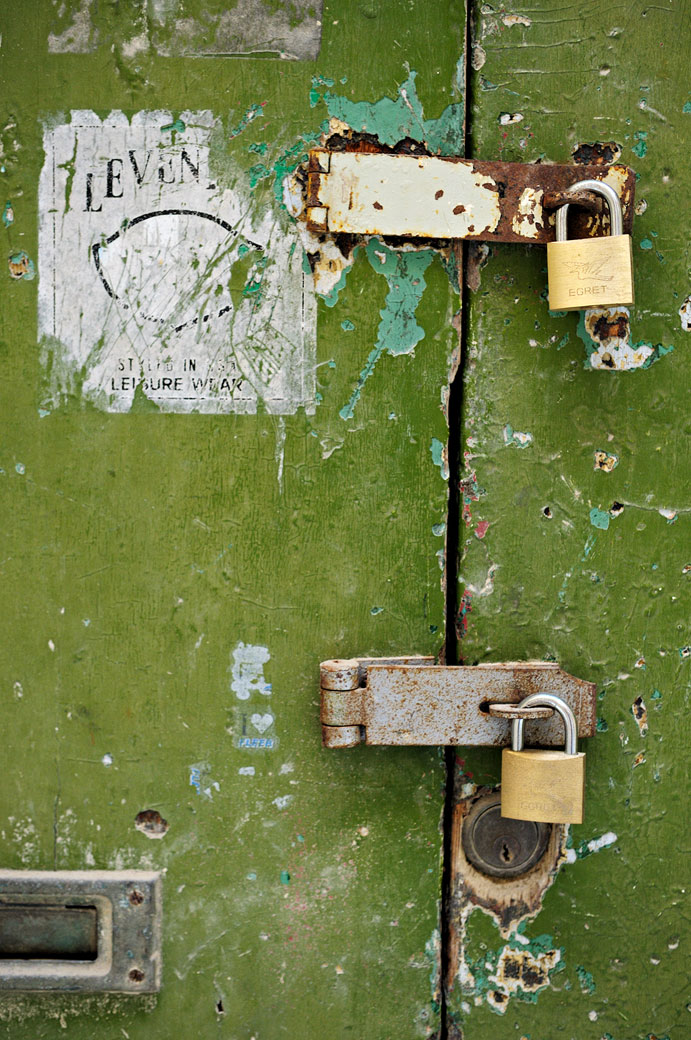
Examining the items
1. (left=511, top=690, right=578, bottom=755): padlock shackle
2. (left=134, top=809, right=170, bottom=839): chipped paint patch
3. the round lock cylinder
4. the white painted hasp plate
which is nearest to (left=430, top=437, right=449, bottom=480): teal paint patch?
the white painted hasp plate

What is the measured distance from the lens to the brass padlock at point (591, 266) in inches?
30.5

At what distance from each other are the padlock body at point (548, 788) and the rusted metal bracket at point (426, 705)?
6 cm

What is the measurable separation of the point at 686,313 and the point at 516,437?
232mm

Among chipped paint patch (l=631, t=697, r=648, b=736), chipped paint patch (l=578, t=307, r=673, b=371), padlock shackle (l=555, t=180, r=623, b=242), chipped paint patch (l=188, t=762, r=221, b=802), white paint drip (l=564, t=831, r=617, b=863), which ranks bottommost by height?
white paint drip (l=564, t=831, r=617, b=863)

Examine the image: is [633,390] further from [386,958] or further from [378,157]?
[386,958]

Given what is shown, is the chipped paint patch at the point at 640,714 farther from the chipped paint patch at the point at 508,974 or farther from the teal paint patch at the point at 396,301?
the teal paint patch at the point at 396,301

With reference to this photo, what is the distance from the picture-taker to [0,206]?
2.78 feet

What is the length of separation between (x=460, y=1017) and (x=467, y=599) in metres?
0.47

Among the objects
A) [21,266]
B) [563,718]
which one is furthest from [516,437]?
[21,266]

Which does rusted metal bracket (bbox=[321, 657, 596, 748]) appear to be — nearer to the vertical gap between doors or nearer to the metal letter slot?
the vertical gap between doors

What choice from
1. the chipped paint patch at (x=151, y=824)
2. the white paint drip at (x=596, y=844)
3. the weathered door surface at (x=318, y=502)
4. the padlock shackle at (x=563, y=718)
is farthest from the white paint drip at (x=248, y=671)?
the white paint drip at (x=596, y=844)

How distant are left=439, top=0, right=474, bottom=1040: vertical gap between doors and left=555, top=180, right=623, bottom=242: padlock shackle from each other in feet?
0.34

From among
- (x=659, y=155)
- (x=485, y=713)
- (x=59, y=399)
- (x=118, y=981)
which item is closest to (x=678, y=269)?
(x=659, y=155)

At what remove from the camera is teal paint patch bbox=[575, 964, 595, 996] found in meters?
0.90
